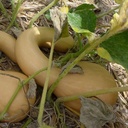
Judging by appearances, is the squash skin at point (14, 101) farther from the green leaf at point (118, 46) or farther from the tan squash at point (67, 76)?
the green leaf at point (118, 46)

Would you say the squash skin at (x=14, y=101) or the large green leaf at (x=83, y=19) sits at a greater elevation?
the large green leaf at (x=83, y=19)

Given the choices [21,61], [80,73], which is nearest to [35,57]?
[21,61]

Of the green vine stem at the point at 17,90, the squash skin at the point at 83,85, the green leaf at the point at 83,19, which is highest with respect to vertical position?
the green leaf at the point at 83,19

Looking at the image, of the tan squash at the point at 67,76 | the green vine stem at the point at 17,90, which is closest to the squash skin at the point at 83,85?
the tan squash at the point at 67,76

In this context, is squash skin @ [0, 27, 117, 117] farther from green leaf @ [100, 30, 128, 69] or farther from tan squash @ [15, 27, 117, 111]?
green leaf @ [100, 30, 128, 69]

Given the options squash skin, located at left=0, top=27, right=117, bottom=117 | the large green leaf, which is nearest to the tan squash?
squash skin, located at left=0, top=27, right=117, bottom=117

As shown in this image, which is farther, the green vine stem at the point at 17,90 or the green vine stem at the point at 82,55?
the green vine stem at the point at 17,90
